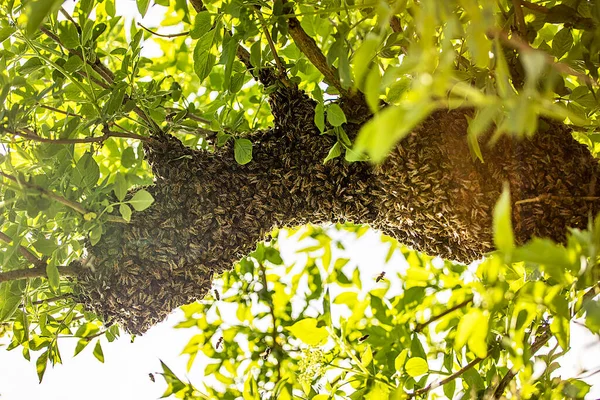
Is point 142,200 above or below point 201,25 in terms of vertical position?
below

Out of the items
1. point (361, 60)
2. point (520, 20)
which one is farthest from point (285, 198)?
point (361, 60)

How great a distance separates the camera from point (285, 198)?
3.23 ft

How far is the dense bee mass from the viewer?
0.90 metres

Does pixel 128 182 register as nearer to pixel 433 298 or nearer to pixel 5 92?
pixel 5 92

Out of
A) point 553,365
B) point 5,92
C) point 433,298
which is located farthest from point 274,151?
point 433,298

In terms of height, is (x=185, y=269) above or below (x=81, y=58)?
below

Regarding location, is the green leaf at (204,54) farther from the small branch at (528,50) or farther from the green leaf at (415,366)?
the green leaf at (415,366)

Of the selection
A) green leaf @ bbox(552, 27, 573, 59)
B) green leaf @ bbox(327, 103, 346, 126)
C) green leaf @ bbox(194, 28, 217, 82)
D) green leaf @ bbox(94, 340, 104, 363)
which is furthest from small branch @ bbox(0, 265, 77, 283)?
green leaf @ bbox(552, 27, 573, 59)

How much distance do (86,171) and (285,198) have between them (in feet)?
1.05

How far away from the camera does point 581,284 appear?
548mm

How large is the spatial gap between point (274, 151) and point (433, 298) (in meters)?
0.65

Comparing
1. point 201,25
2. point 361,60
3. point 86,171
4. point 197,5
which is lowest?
point 361,60

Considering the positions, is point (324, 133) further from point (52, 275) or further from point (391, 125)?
point (391, 125)

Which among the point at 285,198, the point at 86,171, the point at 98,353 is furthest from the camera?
the point at 98,353
